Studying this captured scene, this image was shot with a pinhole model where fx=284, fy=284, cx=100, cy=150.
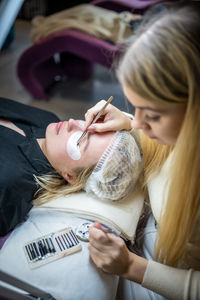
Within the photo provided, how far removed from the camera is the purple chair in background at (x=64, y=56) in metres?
2.50

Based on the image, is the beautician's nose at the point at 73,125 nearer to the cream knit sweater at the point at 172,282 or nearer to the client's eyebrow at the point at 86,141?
the client's eyebrow at the point at 86,141

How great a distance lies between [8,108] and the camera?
5.06ft

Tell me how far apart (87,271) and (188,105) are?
2.18ft

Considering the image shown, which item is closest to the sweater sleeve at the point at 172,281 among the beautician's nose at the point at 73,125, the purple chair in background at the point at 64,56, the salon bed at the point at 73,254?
the salon bed at the point at 73,254

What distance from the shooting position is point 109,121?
4.00ft

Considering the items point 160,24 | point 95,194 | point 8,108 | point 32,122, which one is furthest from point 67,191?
point 160,24

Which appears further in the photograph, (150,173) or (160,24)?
(150,173)

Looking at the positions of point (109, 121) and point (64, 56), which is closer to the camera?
point (109, 121)

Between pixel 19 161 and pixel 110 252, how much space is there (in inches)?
22.4

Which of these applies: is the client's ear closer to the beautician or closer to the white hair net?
the white hair net

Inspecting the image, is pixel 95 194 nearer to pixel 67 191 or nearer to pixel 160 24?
pixel 67 191

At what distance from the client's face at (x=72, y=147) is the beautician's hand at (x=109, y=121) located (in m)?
0.04

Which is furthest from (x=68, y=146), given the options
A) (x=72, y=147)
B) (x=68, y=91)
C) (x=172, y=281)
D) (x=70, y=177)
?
(x=68, y=91)

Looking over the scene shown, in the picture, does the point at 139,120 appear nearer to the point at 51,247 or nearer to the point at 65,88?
the point at 51,247
